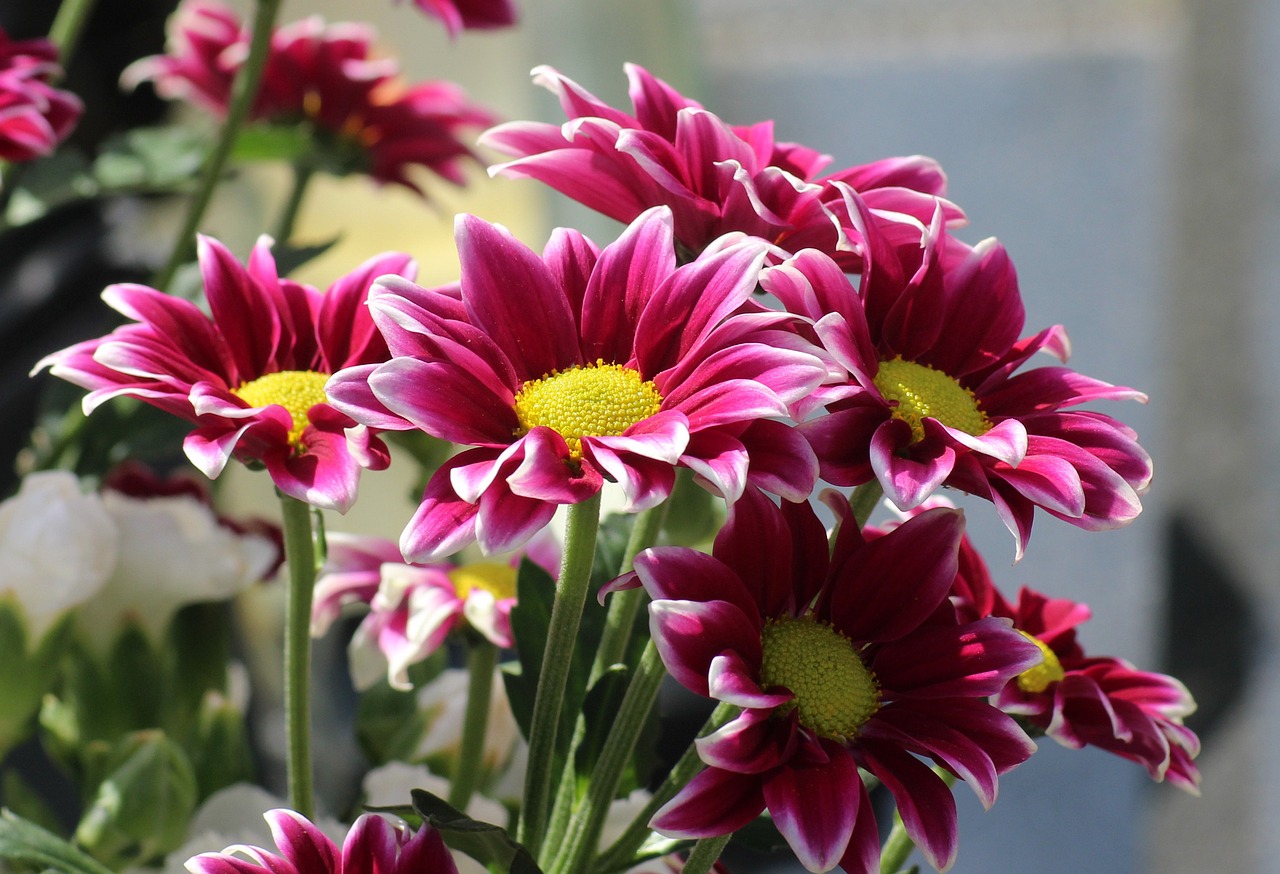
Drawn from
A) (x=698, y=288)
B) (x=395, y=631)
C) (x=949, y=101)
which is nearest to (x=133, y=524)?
(x=395, y=631)

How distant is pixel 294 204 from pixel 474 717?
24cm

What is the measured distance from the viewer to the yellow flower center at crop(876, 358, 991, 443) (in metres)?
0.21

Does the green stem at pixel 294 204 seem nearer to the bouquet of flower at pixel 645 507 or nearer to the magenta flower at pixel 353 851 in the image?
the bouquet of flower at pixel 645 507

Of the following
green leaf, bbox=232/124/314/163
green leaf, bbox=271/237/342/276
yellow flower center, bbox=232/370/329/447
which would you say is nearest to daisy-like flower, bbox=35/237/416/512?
yellow flower center, bbox=232/370/329/447

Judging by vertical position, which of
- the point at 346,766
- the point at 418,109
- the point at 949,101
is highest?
the point at 418,109

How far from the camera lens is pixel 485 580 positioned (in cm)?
29

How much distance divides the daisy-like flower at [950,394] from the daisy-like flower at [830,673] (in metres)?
0.02

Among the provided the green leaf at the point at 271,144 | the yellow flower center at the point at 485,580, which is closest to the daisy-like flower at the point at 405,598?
the yellow flower center at the point at 485,580

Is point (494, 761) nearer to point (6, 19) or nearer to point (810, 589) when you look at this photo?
point (810, 589)

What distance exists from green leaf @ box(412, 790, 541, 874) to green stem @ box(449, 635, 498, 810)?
0.19 feet

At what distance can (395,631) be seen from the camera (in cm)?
28

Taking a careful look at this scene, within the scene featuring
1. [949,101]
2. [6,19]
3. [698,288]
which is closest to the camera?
[698,288]

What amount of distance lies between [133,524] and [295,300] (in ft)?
0.38

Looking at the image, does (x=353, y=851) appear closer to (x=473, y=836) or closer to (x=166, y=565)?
(x=473, y=836)
